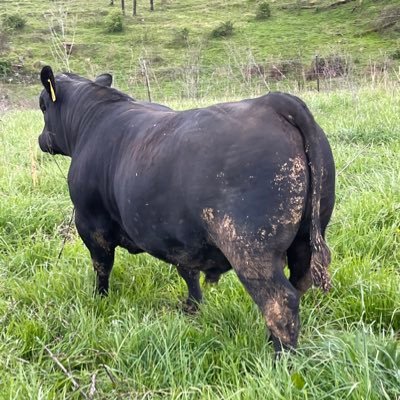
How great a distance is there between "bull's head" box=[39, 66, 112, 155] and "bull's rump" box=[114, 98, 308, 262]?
1.51 m

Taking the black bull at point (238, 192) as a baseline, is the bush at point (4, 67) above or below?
below

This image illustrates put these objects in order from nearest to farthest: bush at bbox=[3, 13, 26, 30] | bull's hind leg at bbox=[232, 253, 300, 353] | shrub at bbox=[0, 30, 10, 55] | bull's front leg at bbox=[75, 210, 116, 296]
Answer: bull's hind leg at bbox=[232, 253, 300, 353]
bull's front leg at bbox=[75, 210, 116, 296]
shrub at bbox=[0, 30, 10, 55]
bush at bbox=[3, 13, 26, 30]

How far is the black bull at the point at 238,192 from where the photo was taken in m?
Result: 2.44

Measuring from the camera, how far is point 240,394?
2.30 m

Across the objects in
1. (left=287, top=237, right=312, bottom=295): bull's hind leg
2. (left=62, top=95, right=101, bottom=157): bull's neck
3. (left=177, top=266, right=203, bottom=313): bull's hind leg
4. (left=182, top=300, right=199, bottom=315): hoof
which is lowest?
(left=182, top=300, right=199, bottom=315): hoof

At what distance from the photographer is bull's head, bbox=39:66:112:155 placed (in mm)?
4098

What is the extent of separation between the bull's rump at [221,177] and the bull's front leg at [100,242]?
0.69m

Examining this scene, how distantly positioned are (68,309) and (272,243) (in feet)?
5.52

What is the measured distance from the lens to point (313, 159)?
8.24 ft

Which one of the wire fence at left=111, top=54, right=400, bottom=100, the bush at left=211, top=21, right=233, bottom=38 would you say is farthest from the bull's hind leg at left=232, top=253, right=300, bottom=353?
the bush at left=211, top=21, right=233, bottom=38

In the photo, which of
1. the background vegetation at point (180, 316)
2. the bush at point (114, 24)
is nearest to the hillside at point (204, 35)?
the bush at point (114, 24)

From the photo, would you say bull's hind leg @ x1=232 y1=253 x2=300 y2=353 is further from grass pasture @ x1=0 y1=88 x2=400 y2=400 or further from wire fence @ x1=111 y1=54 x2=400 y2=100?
wire fence @ x1=111 y1=54 x2=400 y2=100

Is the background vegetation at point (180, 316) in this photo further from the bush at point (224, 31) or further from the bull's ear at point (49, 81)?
the bush at point (224, 31)

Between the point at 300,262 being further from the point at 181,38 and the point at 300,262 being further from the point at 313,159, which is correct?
the point at 181,38
